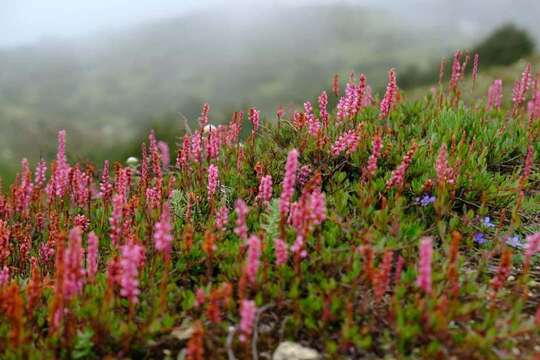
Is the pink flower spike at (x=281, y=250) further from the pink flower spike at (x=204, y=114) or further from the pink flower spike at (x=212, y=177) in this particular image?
the pink flower spike at (x=204, y=114)

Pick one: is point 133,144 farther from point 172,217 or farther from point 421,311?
point 421,311

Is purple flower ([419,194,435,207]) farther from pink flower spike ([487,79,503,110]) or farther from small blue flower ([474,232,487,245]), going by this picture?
pink flower spike ([487,79,503,110])

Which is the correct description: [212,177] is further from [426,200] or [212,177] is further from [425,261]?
[425,261]

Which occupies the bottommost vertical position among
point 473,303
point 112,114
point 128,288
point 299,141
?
point 112,114

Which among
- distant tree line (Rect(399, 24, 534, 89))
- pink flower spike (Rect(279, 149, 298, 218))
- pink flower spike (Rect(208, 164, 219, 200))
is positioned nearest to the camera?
pink flower spike (Rect(279, 149, 298, 218))

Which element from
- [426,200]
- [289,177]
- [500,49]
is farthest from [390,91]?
[500,49]

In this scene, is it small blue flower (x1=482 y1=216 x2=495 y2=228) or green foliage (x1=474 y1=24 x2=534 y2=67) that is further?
green foliage (x1=474 y1=24 x2=534 y2=67)

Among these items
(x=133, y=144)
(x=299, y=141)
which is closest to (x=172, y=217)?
(x=299, y=141)

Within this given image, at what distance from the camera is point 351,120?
5.01 metres

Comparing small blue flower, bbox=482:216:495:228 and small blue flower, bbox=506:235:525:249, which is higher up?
small blue flower, bbox=482:216:495:228

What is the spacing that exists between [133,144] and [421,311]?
1264 cm

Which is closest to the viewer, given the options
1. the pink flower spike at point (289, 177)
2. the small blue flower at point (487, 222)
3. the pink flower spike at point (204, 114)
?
the pink flower spike at point (289, 177)

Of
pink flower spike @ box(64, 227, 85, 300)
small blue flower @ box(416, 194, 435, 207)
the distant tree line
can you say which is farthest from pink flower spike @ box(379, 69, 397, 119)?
the distant tree line

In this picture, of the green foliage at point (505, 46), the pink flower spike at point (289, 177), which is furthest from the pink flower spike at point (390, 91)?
the green foliage at point (505, 46)
